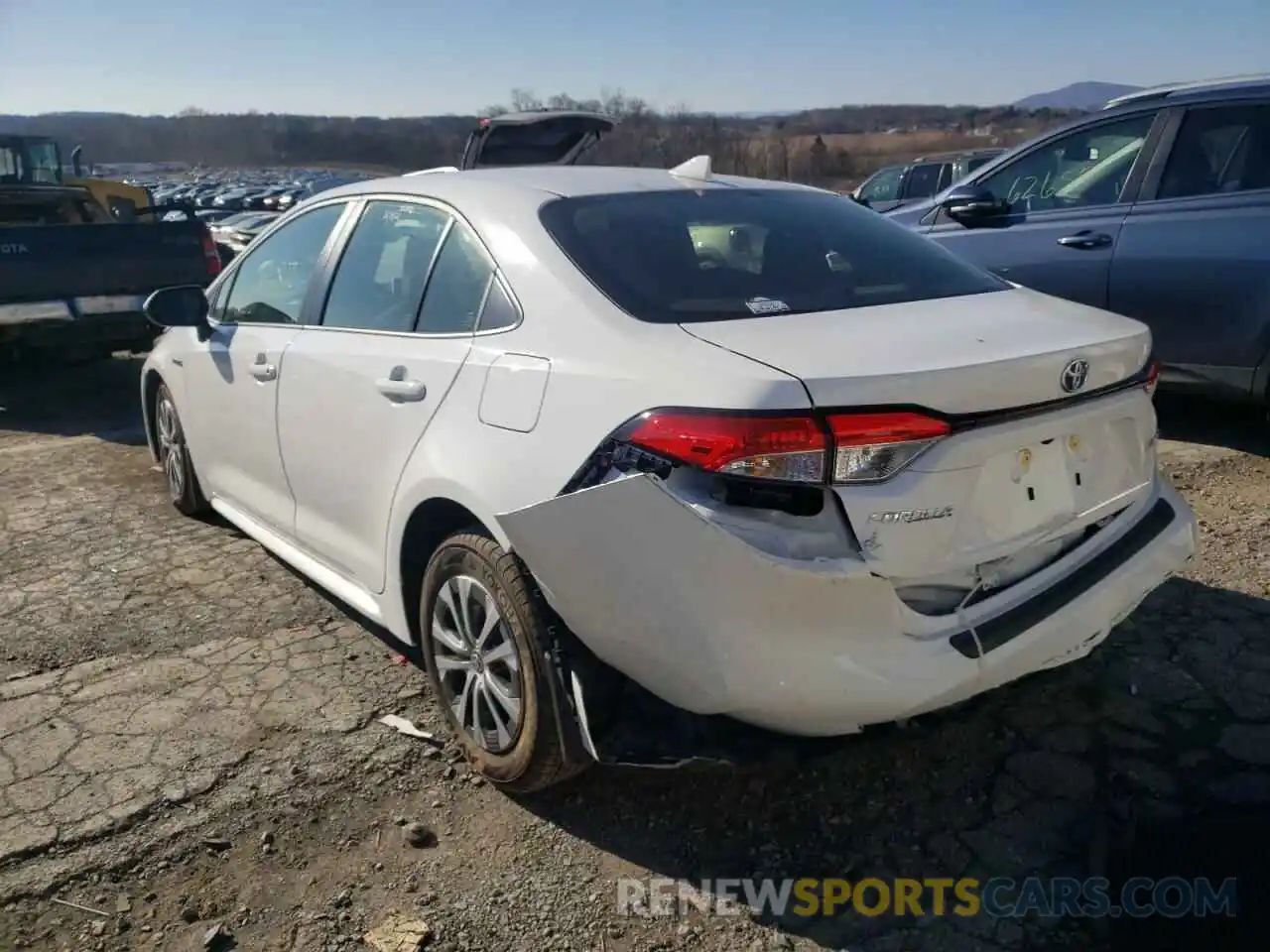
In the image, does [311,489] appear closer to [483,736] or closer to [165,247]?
[483,736]

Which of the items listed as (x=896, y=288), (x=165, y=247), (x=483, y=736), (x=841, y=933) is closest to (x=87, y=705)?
(x=483, y=736)

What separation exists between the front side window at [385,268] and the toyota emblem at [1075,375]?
5.79 feet

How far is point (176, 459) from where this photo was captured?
5039 mm

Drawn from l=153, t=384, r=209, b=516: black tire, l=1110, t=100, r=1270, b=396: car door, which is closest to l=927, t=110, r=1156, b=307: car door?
l=1110, t=100, r=1270, b=396: car door

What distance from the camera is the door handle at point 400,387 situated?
2926 millimetres

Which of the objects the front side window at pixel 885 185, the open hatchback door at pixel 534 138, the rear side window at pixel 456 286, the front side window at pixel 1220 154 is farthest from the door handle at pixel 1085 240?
the front side window at pixel 885 185

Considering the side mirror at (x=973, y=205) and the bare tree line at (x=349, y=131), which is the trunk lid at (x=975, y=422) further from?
the bare tree line at (x=349, y=131)

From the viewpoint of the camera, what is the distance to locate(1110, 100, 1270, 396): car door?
4984mm

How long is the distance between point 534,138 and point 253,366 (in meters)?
3.27

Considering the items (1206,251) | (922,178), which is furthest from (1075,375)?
(922,178)

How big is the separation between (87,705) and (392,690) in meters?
0.95

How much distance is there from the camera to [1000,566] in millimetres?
2396

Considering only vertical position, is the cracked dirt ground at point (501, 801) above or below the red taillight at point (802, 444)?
below

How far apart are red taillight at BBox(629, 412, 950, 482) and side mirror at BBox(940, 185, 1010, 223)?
421cm
